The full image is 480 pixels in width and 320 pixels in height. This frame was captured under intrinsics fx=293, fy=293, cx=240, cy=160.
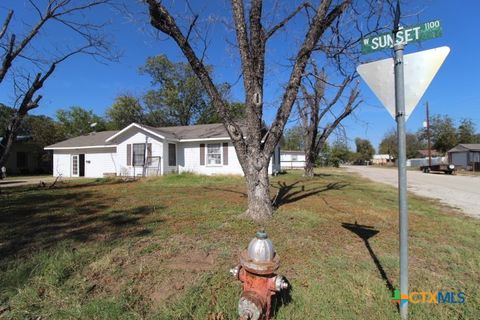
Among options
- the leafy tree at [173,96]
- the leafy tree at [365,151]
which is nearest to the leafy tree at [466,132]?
the leafy tree at [365,151]

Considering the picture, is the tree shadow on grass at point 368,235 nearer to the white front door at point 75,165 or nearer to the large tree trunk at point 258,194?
the large tree trunk at point 258,194

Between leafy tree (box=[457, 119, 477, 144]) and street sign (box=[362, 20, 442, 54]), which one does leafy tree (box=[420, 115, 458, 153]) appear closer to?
leafy tree (box=[457, 119, 477, 144])

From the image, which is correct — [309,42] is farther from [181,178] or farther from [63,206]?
[181,178]

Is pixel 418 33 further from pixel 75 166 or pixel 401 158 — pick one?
pixel 75 166

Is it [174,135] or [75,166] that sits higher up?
[174,135]

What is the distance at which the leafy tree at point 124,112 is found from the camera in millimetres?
36625

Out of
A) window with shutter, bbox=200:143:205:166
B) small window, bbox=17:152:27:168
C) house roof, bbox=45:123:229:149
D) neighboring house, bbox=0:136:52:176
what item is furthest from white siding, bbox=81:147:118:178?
small window, bbox=17:152:27:168

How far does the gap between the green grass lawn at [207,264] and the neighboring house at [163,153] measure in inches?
444

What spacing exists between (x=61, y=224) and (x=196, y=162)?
13.1 m

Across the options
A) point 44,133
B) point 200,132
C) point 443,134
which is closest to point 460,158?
point 443,134

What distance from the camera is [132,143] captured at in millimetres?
18781

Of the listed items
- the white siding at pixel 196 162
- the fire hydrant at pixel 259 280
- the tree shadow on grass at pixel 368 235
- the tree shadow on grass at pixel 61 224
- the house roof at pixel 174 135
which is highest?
the house roof at pixel 174 135

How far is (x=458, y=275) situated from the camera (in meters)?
3.45

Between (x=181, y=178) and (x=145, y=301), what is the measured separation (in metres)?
13.8
